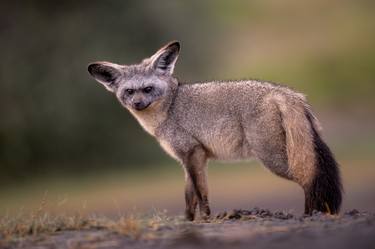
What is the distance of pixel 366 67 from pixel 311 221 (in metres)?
29.9

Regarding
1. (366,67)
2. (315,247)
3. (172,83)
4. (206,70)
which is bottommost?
(315,247)

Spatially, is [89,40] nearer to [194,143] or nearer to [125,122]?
[125,122]

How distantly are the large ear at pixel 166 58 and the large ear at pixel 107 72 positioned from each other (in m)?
0.57

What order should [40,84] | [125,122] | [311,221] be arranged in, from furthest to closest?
1. [125,122]
2. [40,84]
3. [311,221]

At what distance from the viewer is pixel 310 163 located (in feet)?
33.3

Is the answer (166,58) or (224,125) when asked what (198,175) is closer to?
(224,125)

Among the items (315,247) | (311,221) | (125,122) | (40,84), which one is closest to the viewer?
(315,247)

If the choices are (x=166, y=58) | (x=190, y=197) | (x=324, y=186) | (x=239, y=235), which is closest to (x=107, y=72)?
(x=166, y=58)

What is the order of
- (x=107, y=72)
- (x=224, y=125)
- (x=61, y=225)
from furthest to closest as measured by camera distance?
(x=107, y=72) → (x=224, y=125) → (x=61, y=225)

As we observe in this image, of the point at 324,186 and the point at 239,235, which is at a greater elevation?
the point at 324,186

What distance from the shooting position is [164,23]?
27.5 m

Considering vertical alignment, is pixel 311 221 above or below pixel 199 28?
below

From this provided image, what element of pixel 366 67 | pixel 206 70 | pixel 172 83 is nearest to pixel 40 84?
pixel 206 70

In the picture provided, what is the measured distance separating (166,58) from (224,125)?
1.61 meters
